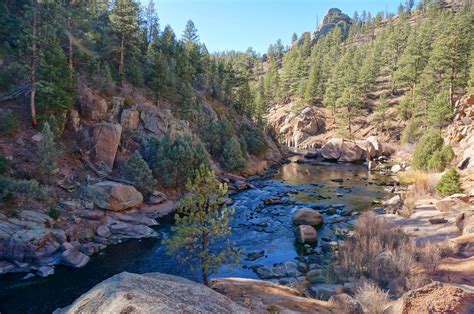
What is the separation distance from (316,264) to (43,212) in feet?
60.7

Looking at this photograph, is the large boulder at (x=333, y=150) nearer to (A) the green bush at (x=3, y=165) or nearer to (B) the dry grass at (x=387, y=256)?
(B) the dry grass at (x=387, y=256)

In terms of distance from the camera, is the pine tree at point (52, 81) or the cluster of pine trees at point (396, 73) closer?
the pine tree at point (52, 81)

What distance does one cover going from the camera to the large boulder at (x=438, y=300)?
907cm

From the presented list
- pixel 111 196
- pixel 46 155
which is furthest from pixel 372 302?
pixel 46 155

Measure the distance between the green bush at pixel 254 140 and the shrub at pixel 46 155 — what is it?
32.5 meters

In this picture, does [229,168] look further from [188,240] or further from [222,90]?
[188,240]

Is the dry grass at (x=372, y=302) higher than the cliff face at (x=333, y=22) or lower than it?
lower

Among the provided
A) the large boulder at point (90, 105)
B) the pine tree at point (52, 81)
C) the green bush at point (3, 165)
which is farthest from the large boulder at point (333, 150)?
the green bush at point (3, 165)

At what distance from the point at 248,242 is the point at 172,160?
44.9 ft

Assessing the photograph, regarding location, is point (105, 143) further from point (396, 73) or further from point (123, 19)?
point (396, 73)

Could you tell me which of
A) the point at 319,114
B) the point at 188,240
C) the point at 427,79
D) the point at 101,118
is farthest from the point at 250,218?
the point at 319,114

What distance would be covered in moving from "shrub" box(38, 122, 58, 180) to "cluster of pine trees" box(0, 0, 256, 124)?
5.16 meters

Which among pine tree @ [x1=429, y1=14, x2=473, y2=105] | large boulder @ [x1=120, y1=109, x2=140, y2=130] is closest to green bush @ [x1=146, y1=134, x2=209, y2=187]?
large boulder @ [x1=120, y1=109, x2=140, y2=130]

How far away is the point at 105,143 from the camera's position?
34.5 meters
